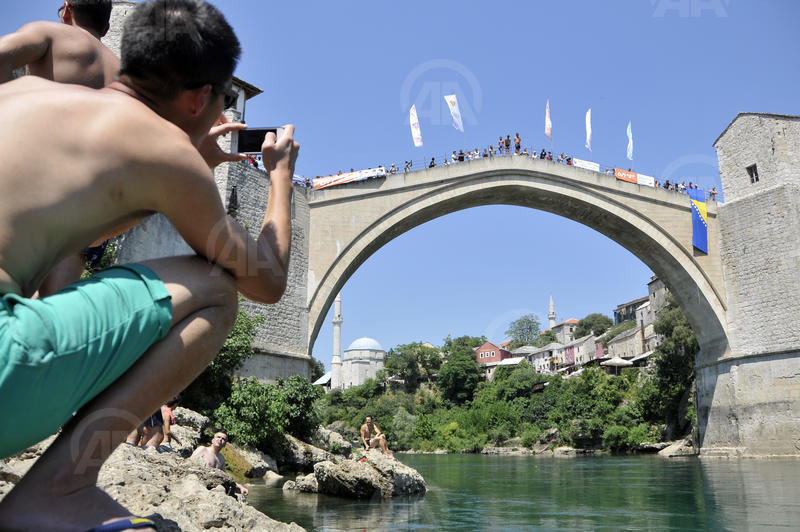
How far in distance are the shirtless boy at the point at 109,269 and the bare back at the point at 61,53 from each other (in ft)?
1.38

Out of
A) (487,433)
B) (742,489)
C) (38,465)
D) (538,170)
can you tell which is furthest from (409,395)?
(38,465)

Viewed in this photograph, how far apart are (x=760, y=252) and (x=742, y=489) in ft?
35.6

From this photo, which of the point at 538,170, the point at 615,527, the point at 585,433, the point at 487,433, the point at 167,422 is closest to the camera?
the point at 615,527

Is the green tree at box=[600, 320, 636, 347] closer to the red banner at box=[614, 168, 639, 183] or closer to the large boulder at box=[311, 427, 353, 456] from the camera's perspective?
the red banner at box=[614, 168, 639, 183]

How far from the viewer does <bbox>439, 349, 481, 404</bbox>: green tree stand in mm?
44219

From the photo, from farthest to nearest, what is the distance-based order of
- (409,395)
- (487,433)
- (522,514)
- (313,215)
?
(409,395)
(487,433)
(313,215)
(522,514)

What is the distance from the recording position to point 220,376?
37.4 feet

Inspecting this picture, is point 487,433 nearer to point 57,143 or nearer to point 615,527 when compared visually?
point 615,527

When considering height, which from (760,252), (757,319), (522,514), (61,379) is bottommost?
(522,514)

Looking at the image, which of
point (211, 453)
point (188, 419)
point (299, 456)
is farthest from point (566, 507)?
point (299, 456)

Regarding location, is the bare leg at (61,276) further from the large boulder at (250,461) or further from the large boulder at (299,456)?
the large boulder at (299,456)

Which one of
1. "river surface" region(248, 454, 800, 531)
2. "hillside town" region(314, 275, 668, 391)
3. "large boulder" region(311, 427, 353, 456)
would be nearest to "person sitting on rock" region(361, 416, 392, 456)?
"river surface" region(248, 454, 800, 531)

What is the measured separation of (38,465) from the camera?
2.86 ft

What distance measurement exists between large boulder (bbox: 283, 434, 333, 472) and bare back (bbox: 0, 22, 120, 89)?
33.3 feet
